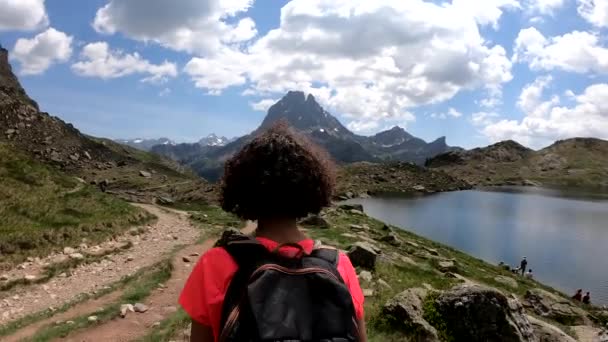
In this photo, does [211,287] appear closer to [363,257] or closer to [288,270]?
[288,270]

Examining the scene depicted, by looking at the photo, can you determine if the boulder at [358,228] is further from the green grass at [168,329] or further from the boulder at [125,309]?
the green grass at [168,329]

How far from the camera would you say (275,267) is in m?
4.00

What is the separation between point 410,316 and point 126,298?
10.9 metres

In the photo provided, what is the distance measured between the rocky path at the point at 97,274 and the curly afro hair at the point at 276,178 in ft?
56.1

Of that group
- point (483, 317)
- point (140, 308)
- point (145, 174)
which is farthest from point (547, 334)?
point (145, 174)

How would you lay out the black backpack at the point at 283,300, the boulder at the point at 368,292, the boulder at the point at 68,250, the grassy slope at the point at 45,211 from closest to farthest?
the black backpack at the point at 283,300 → the boulder at the point at 368,292 → the grassy slope at the point at 45,211 → the boulder at the point at 68,250

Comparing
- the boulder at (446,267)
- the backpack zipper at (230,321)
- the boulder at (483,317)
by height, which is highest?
the backpack zipper at (230,321)

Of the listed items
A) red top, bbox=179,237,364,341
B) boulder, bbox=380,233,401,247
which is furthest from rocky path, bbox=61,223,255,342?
boulder, bbox=380,233,401,247

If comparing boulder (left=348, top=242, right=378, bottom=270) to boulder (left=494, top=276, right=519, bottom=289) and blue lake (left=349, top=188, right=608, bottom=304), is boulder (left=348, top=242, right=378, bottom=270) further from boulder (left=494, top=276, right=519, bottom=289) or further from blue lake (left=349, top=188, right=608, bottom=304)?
blue lake (left=349, top=188, right=608, bottom=304)

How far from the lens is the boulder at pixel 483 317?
11.6m

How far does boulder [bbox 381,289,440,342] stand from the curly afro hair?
853 centimetres

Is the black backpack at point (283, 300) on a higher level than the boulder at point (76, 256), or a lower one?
higher

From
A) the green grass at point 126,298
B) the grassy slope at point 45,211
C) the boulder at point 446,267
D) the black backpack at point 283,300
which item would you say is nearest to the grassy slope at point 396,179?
the grassy slope at point 45,211

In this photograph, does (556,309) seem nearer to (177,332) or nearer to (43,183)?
(177,332)
